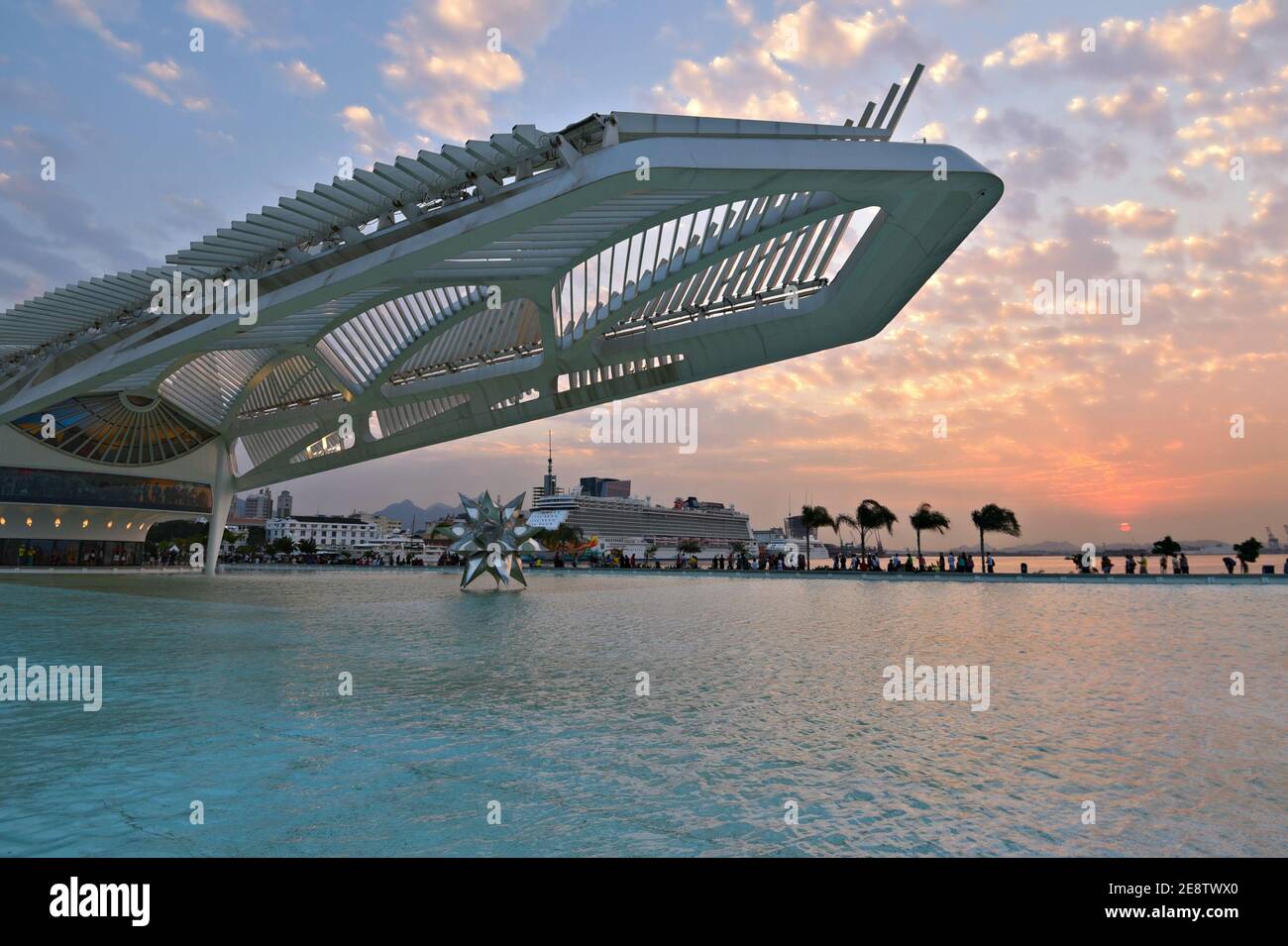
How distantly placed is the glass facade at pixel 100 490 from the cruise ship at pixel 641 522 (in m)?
55.0

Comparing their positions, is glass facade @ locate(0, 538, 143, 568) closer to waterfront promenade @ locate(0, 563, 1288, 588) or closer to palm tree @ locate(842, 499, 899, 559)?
waterfront promenade @ locate(0, 563, 1288, 588)

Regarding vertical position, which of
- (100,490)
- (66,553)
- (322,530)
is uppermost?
(100,490)

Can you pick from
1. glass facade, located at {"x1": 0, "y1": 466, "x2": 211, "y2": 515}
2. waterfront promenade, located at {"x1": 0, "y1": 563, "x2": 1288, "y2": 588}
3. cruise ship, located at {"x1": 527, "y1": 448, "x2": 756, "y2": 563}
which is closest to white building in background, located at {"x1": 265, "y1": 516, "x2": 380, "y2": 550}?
cruise ship, located at {"x1": 527, "y1": 448, "x2": 756, "y2": 563}

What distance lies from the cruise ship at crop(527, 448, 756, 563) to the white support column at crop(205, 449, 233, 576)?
2162 inches

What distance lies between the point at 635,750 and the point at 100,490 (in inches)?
1562

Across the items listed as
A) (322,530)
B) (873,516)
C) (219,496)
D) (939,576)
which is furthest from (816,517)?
(322,530)

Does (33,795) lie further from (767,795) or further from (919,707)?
(919,707)

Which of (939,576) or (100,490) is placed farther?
(100,490)

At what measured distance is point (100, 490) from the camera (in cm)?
3481

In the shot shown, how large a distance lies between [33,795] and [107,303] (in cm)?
Answer: 1729

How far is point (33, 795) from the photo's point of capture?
3.51 metres

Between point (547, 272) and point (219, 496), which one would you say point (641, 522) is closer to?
point (219, 496)

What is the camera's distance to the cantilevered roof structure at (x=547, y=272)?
1082 centimetres
